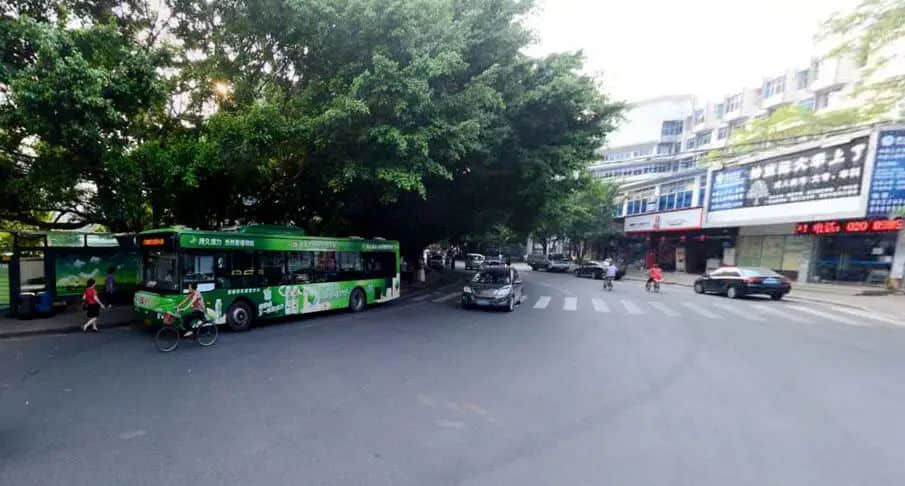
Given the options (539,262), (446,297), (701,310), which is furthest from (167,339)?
(539,262)

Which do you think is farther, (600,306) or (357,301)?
(600,306)

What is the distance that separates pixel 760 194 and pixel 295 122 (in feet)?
93.6

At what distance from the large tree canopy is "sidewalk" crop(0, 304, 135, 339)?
2882 millimetres

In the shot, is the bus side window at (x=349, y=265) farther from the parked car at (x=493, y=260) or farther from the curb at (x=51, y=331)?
the parked car at (x=493, y=260)

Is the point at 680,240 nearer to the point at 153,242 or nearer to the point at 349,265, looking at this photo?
the point at 349,265

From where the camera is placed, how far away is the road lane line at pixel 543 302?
46.3ft

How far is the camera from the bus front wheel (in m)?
9.57

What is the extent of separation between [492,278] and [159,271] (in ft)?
31.9

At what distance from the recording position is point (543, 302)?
15.2 metres

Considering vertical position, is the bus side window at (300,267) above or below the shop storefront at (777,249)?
below

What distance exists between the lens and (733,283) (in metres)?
17.7

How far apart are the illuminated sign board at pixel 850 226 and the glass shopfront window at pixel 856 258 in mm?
928

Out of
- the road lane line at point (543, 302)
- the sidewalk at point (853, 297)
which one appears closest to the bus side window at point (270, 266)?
the road lane line at point (543, 302)

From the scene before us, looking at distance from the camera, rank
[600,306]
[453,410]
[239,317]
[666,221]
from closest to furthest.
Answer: [453,410] → [239,317] → [600,306] → [666,221]
